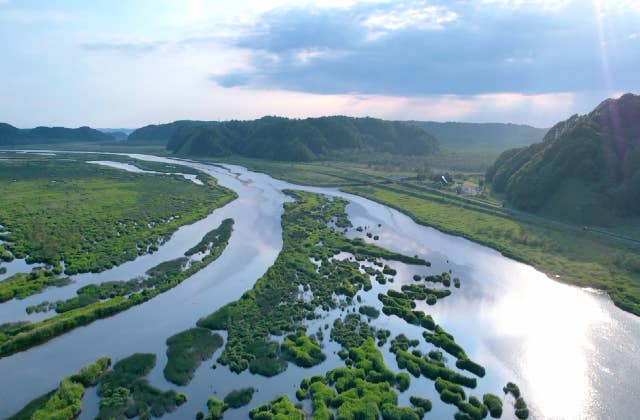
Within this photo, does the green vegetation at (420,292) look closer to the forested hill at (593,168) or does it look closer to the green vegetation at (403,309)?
the green vegetation at (403,309)

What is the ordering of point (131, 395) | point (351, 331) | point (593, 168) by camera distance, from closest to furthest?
1. point (131, 395)
2. point (351, 331)
3. point (593, 168)

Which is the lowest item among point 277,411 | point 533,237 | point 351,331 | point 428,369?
point 428,369

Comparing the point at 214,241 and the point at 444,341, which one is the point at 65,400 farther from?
the point at 214,241

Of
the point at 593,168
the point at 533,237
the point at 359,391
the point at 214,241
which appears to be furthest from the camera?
the point at 593,168

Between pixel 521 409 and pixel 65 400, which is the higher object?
pixel 65 400

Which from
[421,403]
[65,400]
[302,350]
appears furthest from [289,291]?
[65,400]

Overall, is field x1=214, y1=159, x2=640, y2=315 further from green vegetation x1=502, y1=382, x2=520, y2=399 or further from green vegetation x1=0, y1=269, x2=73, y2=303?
green vegetation x1=0, y1=269, x2=73, y2=303

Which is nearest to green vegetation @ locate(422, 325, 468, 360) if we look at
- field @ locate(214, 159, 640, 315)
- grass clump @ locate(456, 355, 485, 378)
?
grass clump @ locate(456, 355, 485, 378)
